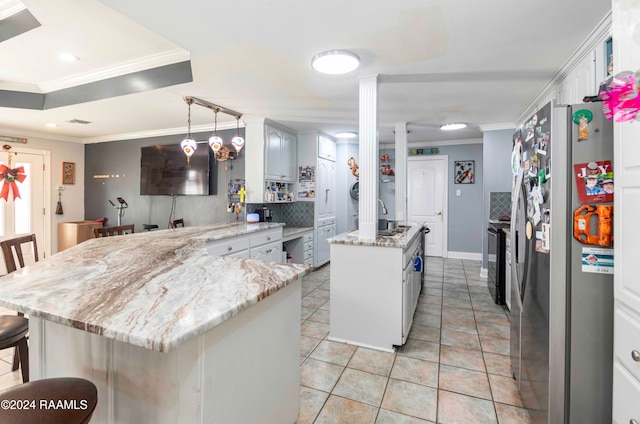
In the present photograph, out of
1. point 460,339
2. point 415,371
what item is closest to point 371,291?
point 415,371

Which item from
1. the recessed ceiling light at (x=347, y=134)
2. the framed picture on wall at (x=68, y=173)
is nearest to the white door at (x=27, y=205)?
the framed picture on wall at (x=68, y=173)

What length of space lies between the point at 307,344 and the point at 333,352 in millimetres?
254

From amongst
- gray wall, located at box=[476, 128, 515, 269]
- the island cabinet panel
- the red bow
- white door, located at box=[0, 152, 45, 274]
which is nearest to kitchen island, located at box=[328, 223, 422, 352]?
the island cabinet panel

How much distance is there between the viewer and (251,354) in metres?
1.21

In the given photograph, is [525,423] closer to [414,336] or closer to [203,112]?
[414,336]

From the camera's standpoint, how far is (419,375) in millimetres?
2113

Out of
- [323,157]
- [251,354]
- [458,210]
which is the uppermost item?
[323,157]

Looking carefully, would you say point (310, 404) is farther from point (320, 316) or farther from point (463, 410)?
point (320, 316)

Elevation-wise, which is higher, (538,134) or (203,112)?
(203,112)

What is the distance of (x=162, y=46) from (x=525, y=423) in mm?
3869

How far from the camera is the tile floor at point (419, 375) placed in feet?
5.70

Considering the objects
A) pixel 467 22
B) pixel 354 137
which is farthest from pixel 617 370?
pixel 354 137

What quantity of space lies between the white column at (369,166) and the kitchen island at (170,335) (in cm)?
122

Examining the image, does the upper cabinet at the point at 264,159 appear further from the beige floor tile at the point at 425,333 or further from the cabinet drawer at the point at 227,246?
the beige floor tile at the point at 425,333
